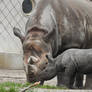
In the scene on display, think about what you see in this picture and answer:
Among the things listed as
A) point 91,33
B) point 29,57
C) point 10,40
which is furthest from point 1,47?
point 29,57

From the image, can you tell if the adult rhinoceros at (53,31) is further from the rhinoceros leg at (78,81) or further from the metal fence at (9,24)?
the metal fence at (9,24)

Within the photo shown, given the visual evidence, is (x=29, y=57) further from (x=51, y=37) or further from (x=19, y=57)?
(x=19, y=57)

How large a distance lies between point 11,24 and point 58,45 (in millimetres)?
10665

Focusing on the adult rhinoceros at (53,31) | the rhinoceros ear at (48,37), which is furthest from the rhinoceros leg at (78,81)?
the rhinoceros ear at (48,37)

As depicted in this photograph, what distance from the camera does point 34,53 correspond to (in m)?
8.91

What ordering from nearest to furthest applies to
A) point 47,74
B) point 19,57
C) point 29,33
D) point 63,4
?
point 47,74 < point 29,33 < point 63,4 < point 19,57

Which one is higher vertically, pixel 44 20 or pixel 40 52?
pixel 44 20

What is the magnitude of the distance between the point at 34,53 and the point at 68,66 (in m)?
0.85

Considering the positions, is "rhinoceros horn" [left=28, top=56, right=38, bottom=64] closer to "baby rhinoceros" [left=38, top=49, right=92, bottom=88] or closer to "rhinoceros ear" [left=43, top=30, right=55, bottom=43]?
"baby rhinoceros" [left=38, top=49, right=92, bottom=88]

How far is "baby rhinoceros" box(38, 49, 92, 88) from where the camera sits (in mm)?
8508

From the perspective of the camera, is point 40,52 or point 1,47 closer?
point 40,52

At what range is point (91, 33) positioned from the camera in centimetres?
1046

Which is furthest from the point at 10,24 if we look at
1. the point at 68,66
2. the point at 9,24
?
the point at 68,66

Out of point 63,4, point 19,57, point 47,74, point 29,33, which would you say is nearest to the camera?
point 47,74
